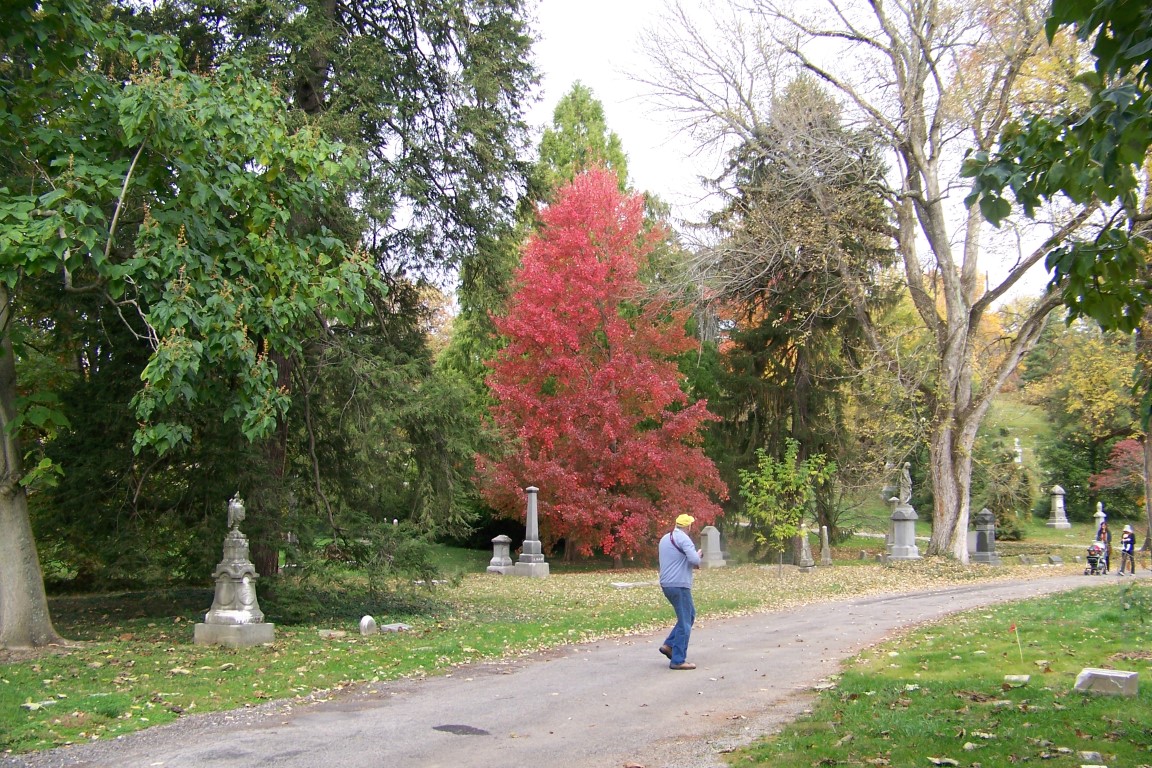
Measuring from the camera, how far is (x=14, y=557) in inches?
408

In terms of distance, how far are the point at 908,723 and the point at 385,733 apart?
13.1 feet

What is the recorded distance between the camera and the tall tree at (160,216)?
8.95 m

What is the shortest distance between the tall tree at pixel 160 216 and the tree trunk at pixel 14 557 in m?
0.02

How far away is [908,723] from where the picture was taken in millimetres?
6953

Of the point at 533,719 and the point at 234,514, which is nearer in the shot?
the point at 533,719

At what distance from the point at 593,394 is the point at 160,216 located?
1704cm

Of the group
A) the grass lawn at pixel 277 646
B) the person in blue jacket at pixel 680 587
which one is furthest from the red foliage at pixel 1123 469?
the person in blue jacket at pixel 680 587

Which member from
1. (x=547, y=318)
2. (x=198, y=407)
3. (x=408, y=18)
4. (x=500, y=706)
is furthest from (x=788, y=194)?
(x=500, y=706)

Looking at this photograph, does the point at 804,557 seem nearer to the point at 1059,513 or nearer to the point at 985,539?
the point at 985,539

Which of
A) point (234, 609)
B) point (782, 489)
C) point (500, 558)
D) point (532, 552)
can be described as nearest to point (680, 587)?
point (234, 609)

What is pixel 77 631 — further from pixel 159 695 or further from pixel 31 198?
pixel 31 198

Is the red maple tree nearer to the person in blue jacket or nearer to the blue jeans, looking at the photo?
the person in blue jacket

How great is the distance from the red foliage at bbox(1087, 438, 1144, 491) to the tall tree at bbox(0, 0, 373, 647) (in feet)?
112

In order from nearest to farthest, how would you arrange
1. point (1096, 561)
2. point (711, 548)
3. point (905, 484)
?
1. point (1096, 561)
2. point (711, 548)
3. point (905, 484)
